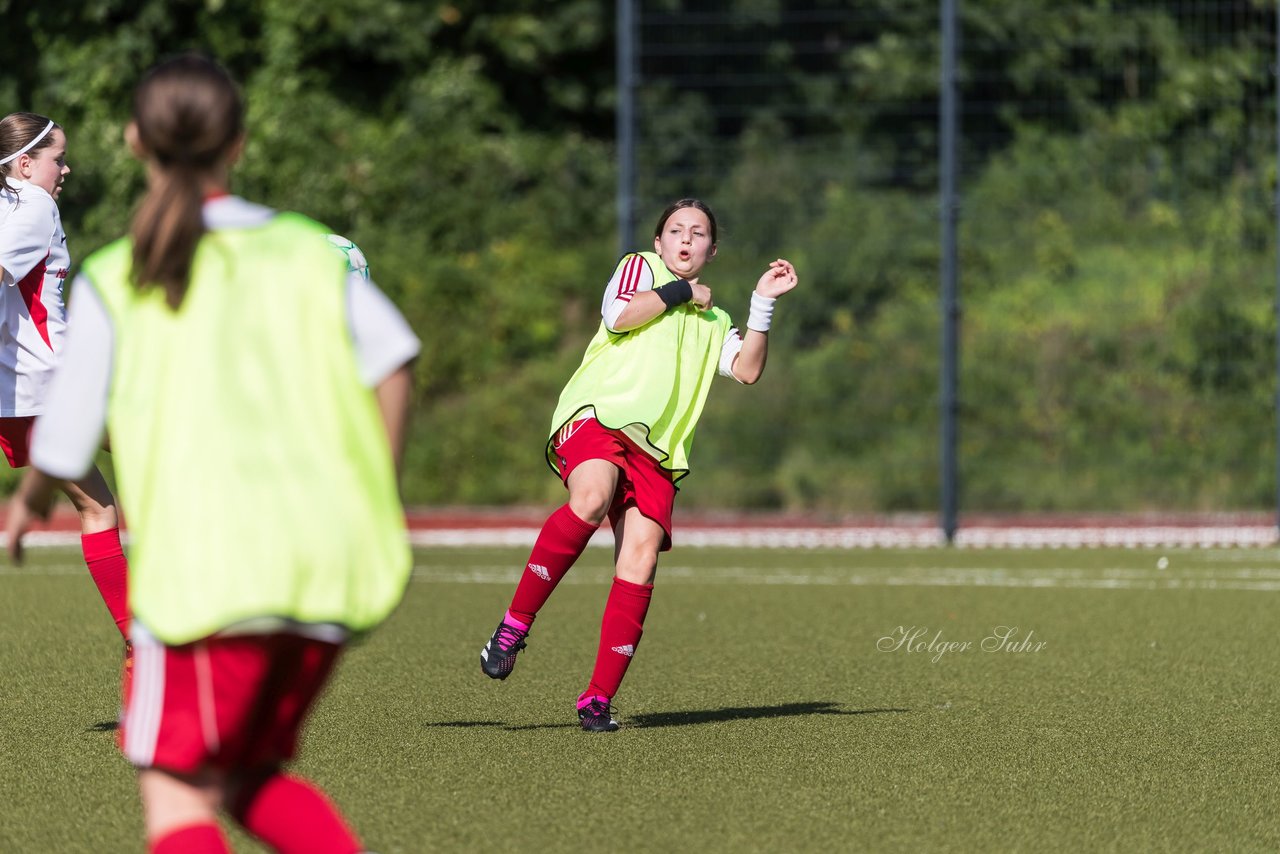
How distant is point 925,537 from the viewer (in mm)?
14930

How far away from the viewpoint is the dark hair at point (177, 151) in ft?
10.3

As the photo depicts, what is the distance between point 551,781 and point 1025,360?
38.0 feet

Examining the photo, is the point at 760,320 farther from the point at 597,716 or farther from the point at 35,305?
the point at 35,305

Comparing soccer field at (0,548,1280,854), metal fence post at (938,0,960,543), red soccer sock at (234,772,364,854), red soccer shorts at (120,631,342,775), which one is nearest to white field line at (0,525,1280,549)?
metal fence post at (938,0,960,543)

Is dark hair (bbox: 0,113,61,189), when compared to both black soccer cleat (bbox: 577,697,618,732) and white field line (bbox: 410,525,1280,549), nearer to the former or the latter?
black soccer cleat (bbox: 577,697,618,732)

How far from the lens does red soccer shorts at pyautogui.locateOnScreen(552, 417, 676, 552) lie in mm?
6457

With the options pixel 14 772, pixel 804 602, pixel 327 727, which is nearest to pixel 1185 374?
pixel 804 602

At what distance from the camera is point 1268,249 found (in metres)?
15.7

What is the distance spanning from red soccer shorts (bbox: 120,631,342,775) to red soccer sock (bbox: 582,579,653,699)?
3157 mm

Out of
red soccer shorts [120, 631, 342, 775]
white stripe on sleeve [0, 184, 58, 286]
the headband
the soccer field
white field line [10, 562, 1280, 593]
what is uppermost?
the headband

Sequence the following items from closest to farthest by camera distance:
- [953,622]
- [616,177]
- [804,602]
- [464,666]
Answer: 1. [464,666]
2. [953,622]
3. [804,602]
4. [616,177]

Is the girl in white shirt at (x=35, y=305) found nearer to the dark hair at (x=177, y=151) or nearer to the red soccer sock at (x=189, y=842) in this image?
the dark hair at (x=177, y=151)

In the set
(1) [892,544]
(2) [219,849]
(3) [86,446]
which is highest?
(3) [86,446]

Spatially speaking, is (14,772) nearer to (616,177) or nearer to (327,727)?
(327,727)
